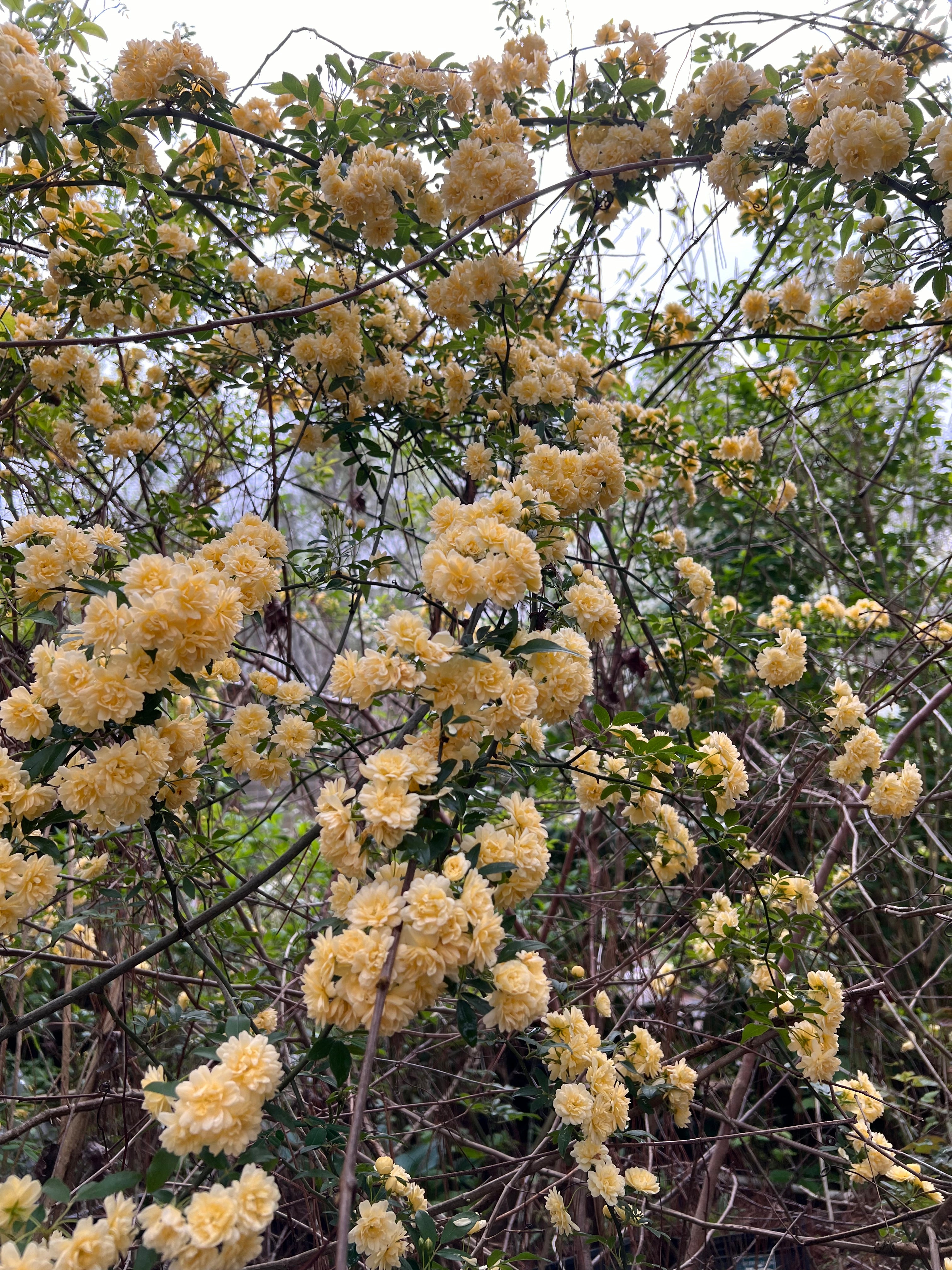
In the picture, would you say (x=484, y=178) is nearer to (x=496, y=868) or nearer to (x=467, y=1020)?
(x=496, y=868)

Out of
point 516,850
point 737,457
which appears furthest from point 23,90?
point 737,457

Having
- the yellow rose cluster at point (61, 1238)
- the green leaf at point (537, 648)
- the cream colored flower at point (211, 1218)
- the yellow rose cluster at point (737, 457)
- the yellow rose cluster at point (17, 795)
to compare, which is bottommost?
the yellow rose cluster at point (61, 1238)

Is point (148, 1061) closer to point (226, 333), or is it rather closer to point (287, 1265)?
point (287, 1265)

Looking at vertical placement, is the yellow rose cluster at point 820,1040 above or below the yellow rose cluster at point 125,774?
below

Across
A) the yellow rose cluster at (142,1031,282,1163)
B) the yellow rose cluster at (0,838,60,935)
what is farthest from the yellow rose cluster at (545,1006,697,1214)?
the yellow rose cluster at (0,838,60,935)

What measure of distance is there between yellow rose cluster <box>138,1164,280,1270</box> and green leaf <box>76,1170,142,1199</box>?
0.05 meters

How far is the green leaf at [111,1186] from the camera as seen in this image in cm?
86

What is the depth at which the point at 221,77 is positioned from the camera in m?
1.80

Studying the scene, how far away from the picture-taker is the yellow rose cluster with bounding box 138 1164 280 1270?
794 mm

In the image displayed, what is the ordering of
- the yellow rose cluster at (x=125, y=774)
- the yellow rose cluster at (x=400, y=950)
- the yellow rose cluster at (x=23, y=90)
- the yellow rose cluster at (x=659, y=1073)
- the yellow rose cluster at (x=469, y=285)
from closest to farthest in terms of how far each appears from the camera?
the yellow rose cluster at (x=400, y=950), the yellow rose cluster at (x=125, y=774), the yellow rose cluster at (x=23, y=90), the yellow rose cluster at (x=659, y=1073), the yellow rose cluster at (x=469, y=285)

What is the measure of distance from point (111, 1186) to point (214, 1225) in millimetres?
162

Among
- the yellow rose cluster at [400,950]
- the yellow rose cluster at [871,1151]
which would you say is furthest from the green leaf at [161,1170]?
the yellow rose cluster at [871,1151]

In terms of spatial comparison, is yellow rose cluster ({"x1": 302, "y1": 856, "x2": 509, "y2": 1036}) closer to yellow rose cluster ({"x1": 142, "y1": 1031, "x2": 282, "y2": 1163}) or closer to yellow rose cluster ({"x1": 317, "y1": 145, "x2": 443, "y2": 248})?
yellow rose cluster ({"x1": 142, "y1": 1031, "x2": 282, "y2": 1163})

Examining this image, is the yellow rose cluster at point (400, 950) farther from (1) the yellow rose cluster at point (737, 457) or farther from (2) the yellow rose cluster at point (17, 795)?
(1) the yellow rose cluster at point (737, 457)
